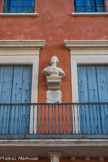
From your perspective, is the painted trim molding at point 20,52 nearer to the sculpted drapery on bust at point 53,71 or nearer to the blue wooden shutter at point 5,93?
the blue wooden shutter at point 5,93

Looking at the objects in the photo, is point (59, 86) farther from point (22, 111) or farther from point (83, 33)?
point (83, 33)

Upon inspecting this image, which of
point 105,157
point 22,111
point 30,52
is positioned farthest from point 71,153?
point 30,52

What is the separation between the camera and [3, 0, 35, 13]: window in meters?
11.1

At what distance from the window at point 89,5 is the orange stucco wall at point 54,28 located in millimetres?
453

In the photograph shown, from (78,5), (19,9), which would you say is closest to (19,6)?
(19,9)

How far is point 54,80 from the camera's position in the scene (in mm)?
8867

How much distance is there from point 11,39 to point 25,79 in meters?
1.72

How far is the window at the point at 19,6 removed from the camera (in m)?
11.1

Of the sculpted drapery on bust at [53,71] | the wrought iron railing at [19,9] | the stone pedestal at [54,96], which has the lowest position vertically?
the stone pedestal at [54,96]

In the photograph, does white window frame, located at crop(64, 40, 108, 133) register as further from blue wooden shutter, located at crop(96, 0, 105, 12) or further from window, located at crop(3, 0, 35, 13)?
window, located at crop(3, 0, 35, 13)

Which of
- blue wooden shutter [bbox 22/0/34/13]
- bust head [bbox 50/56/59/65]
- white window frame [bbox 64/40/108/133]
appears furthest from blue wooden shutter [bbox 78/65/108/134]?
blue wooden shutter [bbox 22/0/34/13]

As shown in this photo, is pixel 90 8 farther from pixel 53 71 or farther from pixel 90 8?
pixel 53 71

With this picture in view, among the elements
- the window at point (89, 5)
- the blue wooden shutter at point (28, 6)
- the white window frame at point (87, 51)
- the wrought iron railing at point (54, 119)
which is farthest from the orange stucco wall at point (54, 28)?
the wrought iron railing at point (54, 119)

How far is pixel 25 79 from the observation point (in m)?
9.53
